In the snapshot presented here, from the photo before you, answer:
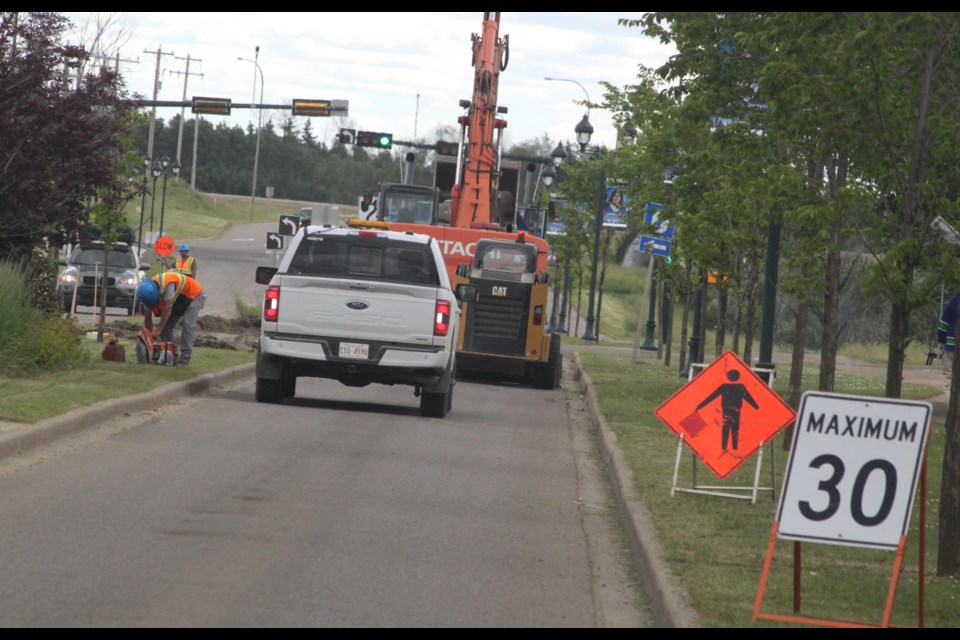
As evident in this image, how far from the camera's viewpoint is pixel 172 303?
19.7 meters

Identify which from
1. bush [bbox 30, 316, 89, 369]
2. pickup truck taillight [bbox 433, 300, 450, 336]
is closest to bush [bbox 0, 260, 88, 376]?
bush [bbox 30, 316, 89, 369]

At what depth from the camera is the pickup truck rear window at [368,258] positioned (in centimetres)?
1761

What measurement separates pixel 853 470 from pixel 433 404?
10.8 m

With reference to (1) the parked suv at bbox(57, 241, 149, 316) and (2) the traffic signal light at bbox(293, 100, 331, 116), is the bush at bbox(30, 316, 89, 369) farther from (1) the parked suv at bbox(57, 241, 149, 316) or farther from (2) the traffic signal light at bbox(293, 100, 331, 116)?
(2) the traffic signal light at bbox(293, 100, 331, 116)

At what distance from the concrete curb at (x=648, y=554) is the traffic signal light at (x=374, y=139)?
22335 millimetres

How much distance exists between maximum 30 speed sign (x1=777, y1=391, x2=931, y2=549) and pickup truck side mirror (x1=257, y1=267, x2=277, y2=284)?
38.1 feet

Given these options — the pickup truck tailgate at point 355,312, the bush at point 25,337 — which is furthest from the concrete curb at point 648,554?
the bush at point 25,337

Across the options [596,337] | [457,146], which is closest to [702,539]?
[457,146]

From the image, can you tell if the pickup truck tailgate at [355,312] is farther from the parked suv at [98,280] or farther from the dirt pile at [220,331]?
the parked suv at [98,280]

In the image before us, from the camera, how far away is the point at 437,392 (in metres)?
17.5

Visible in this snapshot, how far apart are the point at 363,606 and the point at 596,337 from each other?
41613 mm

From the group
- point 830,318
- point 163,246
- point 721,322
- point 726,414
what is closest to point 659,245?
point 721,322

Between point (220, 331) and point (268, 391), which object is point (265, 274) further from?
point (220, 331)

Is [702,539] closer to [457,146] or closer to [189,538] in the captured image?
[189,538]
